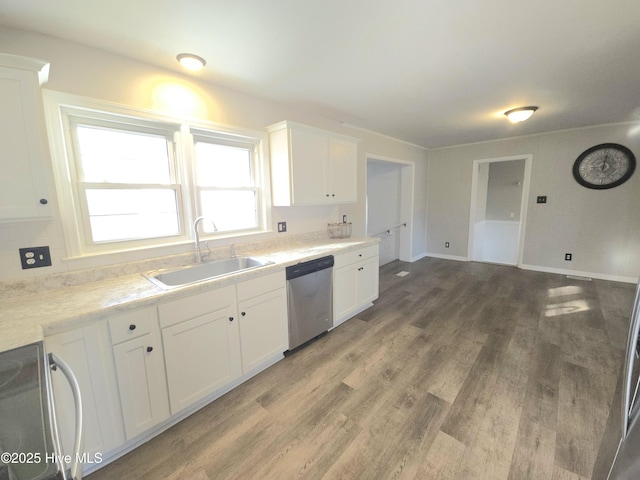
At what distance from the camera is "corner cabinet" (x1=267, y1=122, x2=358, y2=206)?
2.63 meters

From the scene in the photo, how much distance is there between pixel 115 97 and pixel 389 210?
185 inches

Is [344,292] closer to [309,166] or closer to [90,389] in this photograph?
[309,166]

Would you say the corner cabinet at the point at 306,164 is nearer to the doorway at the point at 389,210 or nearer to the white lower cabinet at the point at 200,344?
the white lower cabinet at the point at 200,344

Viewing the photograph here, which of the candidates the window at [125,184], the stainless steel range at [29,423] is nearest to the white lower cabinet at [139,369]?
the stainless steel range at [29,423]

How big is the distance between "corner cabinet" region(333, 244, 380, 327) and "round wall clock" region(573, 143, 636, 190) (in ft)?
12.2

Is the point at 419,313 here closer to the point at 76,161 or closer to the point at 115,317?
the point at 115,317

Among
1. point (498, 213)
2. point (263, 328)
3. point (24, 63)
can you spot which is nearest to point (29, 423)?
point (263, 328)

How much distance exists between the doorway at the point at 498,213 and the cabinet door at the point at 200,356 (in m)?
5.11

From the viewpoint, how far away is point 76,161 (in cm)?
178

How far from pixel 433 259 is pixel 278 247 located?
4.00m

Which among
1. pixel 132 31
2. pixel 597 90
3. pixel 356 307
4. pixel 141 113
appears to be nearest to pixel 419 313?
pixel 356 307

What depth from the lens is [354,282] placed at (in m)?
3.01

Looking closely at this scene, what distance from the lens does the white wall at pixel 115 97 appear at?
61.0 inches

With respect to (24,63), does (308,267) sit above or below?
below
